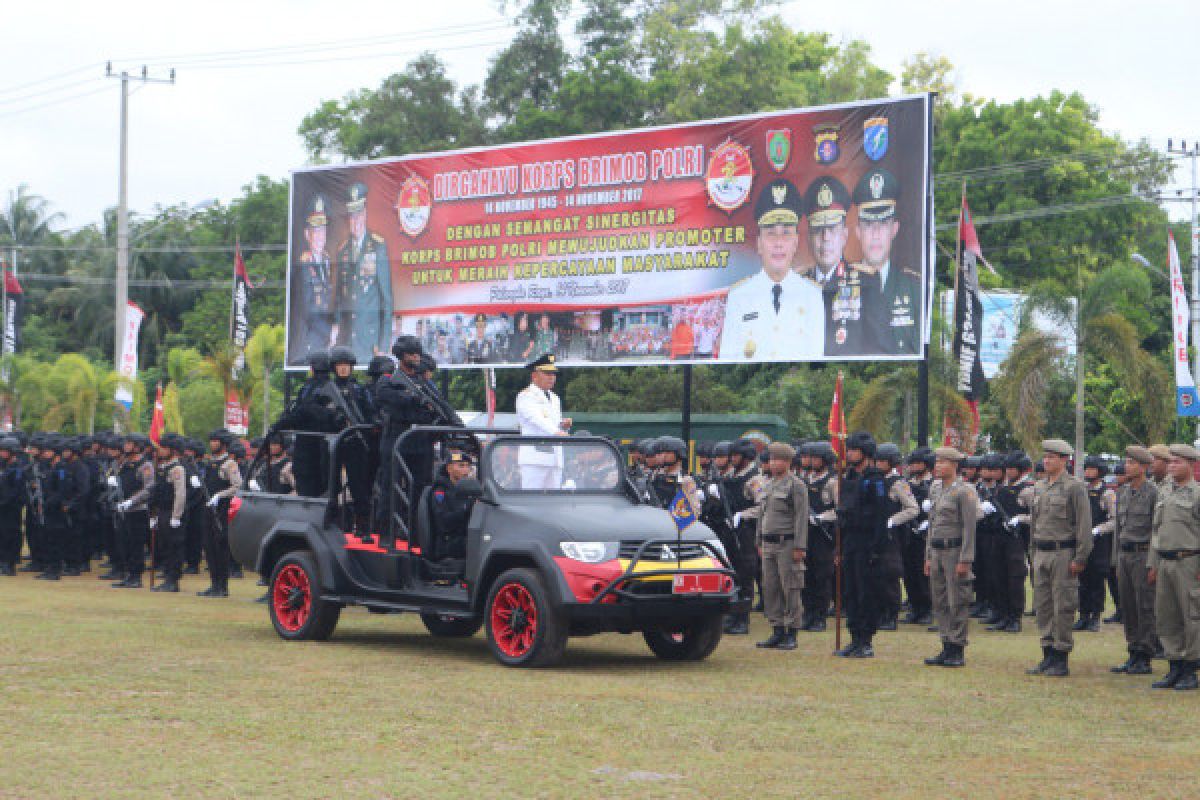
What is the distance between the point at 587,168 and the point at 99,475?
9.63 metres

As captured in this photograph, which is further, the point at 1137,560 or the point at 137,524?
the point at 137,524

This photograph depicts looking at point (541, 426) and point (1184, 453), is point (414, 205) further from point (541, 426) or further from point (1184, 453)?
point (1184, 453)

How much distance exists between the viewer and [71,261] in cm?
7450

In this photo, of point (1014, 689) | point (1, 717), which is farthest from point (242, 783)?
point (1014, 689)

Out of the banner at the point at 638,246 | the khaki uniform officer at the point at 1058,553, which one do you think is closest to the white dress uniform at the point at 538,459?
the khaki uniform officer at the point at 1058,553

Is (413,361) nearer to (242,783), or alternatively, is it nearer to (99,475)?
(242,783)

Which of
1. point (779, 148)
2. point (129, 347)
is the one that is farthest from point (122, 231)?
point (779, 148)

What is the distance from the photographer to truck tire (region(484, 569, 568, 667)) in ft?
41.4

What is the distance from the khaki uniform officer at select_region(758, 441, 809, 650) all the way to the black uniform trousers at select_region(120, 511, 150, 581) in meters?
9.89

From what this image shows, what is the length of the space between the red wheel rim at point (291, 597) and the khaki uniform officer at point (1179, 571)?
716 centimetres

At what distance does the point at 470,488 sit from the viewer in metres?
13.2

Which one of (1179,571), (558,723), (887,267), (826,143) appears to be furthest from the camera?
(826,143)

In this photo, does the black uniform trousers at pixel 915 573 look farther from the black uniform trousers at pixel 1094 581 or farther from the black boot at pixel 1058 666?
the black boot at pixel 1058 666

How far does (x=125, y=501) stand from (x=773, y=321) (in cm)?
1001
